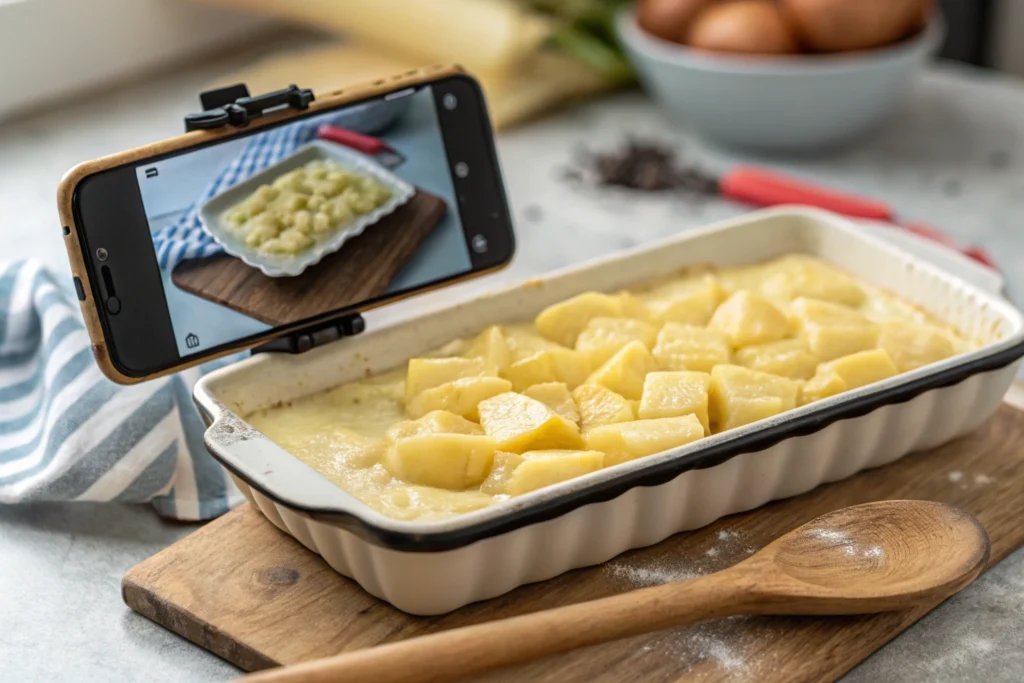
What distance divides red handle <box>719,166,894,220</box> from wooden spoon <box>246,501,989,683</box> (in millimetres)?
806

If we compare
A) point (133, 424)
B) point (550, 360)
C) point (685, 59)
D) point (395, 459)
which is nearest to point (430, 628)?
point (395, 459)

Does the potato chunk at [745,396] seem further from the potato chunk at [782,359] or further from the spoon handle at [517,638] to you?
the spoon handle at [517,638]

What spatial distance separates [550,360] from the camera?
133cm

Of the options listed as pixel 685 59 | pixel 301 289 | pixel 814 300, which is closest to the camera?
pixel 301 289

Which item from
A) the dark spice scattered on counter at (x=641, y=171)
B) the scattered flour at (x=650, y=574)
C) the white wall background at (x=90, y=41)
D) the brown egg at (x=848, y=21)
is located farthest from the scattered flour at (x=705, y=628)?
the white wall background at (x=90, y=41)

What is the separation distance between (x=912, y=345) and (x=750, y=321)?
7.0 inches

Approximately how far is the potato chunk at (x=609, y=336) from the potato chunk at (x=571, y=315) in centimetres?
1

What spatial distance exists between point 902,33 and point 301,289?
4.57 feet

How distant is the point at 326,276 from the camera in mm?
1334

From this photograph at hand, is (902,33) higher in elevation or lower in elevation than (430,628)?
higher

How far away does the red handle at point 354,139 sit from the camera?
1.33 metres

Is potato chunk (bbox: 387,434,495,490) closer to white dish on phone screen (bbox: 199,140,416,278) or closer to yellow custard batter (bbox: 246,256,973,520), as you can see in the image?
yellow custard batter (bbox: 246,256,973,520)

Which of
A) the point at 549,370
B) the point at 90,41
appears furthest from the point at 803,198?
the point at 90,41

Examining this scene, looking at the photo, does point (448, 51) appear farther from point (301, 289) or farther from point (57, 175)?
point (301, 289)
